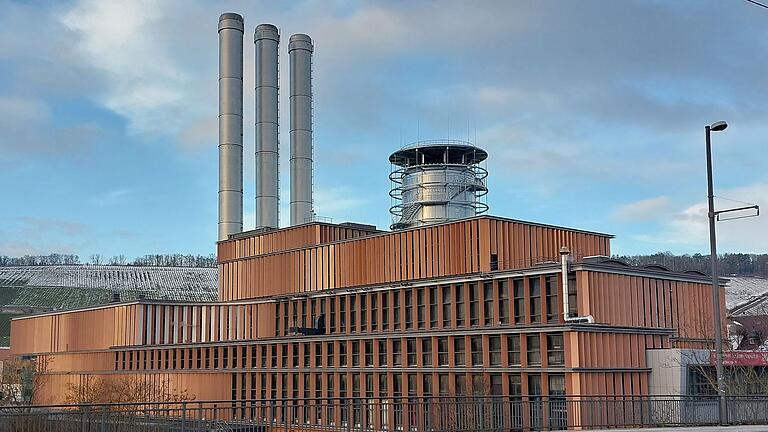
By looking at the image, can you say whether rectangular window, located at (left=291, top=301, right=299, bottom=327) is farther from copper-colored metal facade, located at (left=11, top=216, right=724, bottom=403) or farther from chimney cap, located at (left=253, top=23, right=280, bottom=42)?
chimney cap, located at (left=253, top=23, right=280, bottom=42)

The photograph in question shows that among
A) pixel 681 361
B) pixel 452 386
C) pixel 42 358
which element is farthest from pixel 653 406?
pixel 42 358

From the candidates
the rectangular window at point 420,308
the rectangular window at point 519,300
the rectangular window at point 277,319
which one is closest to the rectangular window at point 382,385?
the rectangular window at point 420,308

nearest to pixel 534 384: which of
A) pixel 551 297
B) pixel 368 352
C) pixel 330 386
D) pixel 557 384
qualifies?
pixel 557 384

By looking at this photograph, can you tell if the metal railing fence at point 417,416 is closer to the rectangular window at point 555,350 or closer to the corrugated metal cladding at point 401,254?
the rectangular window at point 555,350

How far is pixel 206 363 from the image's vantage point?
72.4m

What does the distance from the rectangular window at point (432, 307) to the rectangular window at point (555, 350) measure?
12.1 metres

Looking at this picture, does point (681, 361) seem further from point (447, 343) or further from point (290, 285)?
point (290, 285)

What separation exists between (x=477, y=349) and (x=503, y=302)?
3.28 m

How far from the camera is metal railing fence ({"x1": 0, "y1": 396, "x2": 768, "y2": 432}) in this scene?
974 inches

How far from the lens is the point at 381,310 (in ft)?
199

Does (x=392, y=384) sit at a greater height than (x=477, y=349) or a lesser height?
lesser

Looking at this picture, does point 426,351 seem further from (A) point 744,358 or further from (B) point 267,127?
(B) point 267,127

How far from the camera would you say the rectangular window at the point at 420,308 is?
56500 mm

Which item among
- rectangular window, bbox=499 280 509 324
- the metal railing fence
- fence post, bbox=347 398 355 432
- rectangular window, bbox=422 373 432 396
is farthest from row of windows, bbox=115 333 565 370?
fence post, bbox=347 398 355 432
